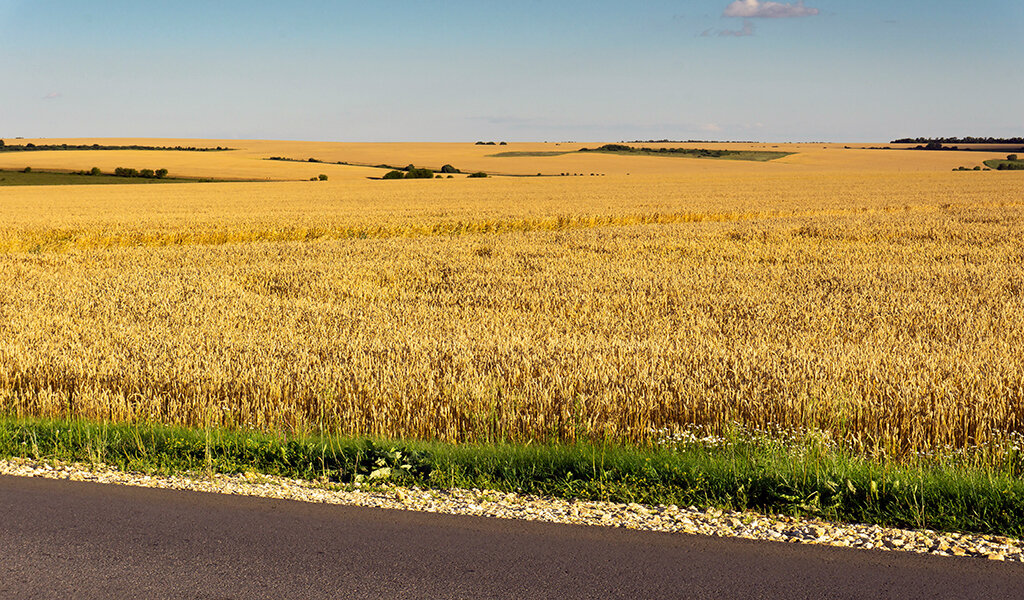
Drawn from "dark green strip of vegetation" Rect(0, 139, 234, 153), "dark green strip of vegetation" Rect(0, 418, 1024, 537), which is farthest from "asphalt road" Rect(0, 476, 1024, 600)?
"dark green strip of vegetation" Rect(0, 139, 234, 153)

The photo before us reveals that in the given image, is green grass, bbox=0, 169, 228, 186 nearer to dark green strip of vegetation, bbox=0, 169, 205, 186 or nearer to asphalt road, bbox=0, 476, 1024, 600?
dark green strip of vegetation, bbox=0, 169, 205, 186

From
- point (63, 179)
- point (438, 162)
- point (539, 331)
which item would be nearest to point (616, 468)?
point (539, 331)

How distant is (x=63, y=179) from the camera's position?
99375 millimetres

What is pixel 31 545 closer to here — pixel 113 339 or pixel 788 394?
pixel 788 394

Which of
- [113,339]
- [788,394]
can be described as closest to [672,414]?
[788,394]

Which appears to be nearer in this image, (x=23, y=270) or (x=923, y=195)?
(x=23, y=270)

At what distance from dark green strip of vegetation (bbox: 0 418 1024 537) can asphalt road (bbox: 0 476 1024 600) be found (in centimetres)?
71

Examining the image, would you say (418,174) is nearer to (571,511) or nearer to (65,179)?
(65,179)

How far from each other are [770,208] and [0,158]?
117110mm

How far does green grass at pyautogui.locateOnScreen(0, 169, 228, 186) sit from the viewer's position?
94.1m

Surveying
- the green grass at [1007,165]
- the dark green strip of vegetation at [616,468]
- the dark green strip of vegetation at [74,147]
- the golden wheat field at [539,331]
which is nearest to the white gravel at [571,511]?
the dark green strip of vegetation at [616,468]

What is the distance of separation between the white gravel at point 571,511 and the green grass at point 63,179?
9666 cm

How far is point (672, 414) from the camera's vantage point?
8.51 meters

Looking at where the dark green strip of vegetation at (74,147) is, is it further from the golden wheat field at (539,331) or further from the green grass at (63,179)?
the golden wheat field at (539,331)
